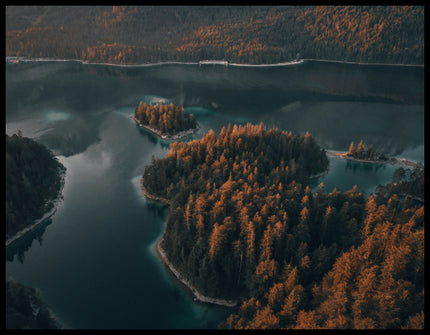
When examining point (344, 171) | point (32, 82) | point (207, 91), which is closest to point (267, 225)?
point (344, 171)

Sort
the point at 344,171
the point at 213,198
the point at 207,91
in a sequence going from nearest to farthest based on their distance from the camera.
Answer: the point at 213,198 → the point at 344,171 → the point at 207,91

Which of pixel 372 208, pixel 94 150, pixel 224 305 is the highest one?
pixel 372 208

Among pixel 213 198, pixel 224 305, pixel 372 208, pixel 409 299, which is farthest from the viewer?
pixel 213 198

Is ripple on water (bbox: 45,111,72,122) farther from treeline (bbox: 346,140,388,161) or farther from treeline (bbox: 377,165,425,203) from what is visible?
treeline (bbox: 377,165,425,203)

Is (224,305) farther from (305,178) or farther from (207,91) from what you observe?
(207,91)

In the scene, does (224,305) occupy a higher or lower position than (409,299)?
lower

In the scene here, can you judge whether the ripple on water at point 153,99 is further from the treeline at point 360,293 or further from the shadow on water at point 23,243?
the treeline at point 360,293

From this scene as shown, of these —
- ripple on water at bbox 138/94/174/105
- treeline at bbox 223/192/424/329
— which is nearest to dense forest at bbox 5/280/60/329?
treeline at bbox 223/192/424/329

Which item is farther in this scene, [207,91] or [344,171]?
[207,91]
